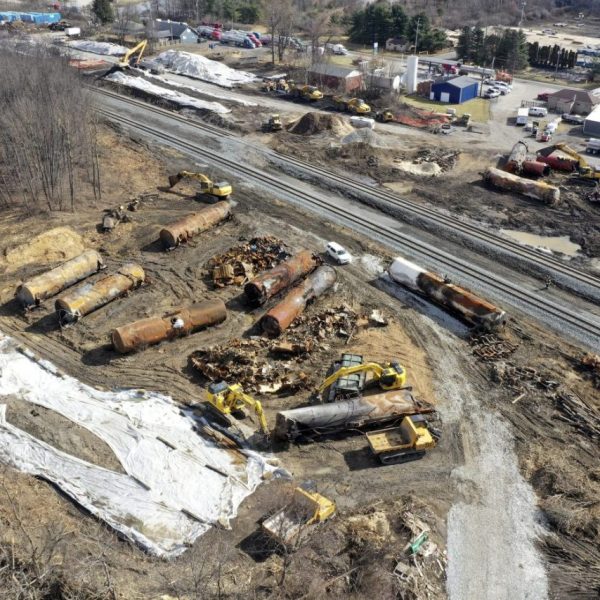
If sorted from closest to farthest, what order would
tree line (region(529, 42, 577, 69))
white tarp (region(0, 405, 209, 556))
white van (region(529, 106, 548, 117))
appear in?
white tarp (region(0, 405, 209, 556))
white van (region(529, 106, 548, 117))
tree line (region(529, 42, 577, 69))

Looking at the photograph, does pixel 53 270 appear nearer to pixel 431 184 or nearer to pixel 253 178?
pixel 253 178

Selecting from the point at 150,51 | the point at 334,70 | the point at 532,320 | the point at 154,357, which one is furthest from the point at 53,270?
the point at 150,51

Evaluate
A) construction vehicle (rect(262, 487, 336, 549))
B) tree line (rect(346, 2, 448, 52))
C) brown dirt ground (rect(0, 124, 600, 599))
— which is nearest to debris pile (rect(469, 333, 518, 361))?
brown dirt ground (rect(0, 124, 600, 599))

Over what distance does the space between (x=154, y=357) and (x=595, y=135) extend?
183 ft

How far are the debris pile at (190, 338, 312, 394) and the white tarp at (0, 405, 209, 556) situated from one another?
6900mm

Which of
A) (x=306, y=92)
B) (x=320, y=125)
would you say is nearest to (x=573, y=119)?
(x=320, y=125)

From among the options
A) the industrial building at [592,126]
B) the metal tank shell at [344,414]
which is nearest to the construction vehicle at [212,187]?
the metal tank shell at [344,414]

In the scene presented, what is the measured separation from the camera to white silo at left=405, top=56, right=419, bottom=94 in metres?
75.9

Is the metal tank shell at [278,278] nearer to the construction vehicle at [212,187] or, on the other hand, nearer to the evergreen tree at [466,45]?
the construction vehicle at [212,187]

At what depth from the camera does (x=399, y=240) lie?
4091 centimetres

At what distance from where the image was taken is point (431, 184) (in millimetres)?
49719

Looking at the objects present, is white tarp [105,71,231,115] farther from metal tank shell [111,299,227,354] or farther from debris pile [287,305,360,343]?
debris pile [287,305,360,343]

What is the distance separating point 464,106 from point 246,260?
4857 centimetres

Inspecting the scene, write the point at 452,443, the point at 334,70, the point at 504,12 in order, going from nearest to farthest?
the point at 452,443 < the point at 334,70 < the point at 504,12
